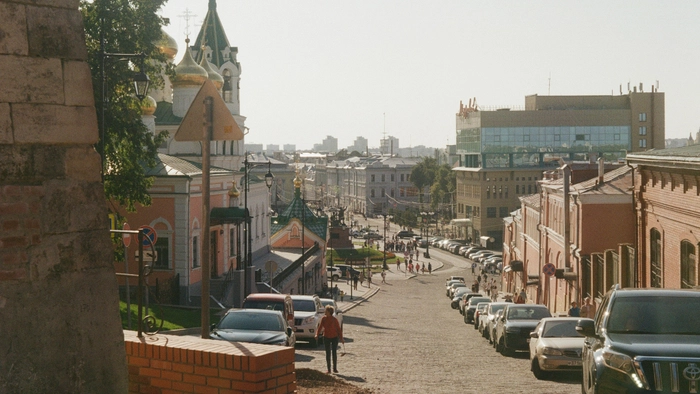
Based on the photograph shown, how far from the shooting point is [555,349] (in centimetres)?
1803

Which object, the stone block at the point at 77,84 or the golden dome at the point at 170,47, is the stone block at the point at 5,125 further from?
the golden dome at the point at 170,47

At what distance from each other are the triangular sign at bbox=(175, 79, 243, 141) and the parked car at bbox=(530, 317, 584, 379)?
9.30m

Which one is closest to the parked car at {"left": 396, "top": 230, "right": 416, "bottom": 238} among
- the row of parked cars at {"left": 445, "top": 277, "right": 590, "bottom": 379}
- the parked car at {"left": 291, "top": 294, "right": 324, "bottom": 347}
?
the row of parked cars at {"left": 445, "top": 277, "right": 590, "bottom": 379}

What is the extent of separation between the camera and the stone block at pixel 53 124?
6.19m

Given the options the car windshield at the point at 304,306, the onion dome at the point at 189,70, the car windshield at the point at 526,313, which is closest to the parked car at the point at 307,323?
the car windshield at the point at 304,306

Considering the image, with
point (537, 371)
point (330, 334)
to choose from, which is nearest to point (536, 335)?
point (537, 371)

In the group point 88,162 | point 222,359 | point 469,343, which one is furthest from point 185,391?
point 469,343

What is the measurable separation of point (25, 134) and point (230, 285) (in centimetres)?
3428

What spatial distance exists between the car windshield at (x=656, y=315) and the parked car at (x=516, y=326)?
12.1 metres

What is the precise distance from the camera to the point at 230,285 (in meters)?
40.1

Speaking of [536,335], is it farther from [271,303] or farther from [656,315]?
[656,315]

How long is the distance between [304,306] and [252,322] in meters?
8.00

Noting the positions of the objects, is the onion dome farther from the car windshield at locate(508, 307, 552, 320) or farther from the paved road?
the car windshield at locate(508, 307, 552, 320)

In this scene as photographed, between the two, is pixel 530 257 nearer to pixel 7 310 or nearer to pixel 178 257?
pixel 178 257
